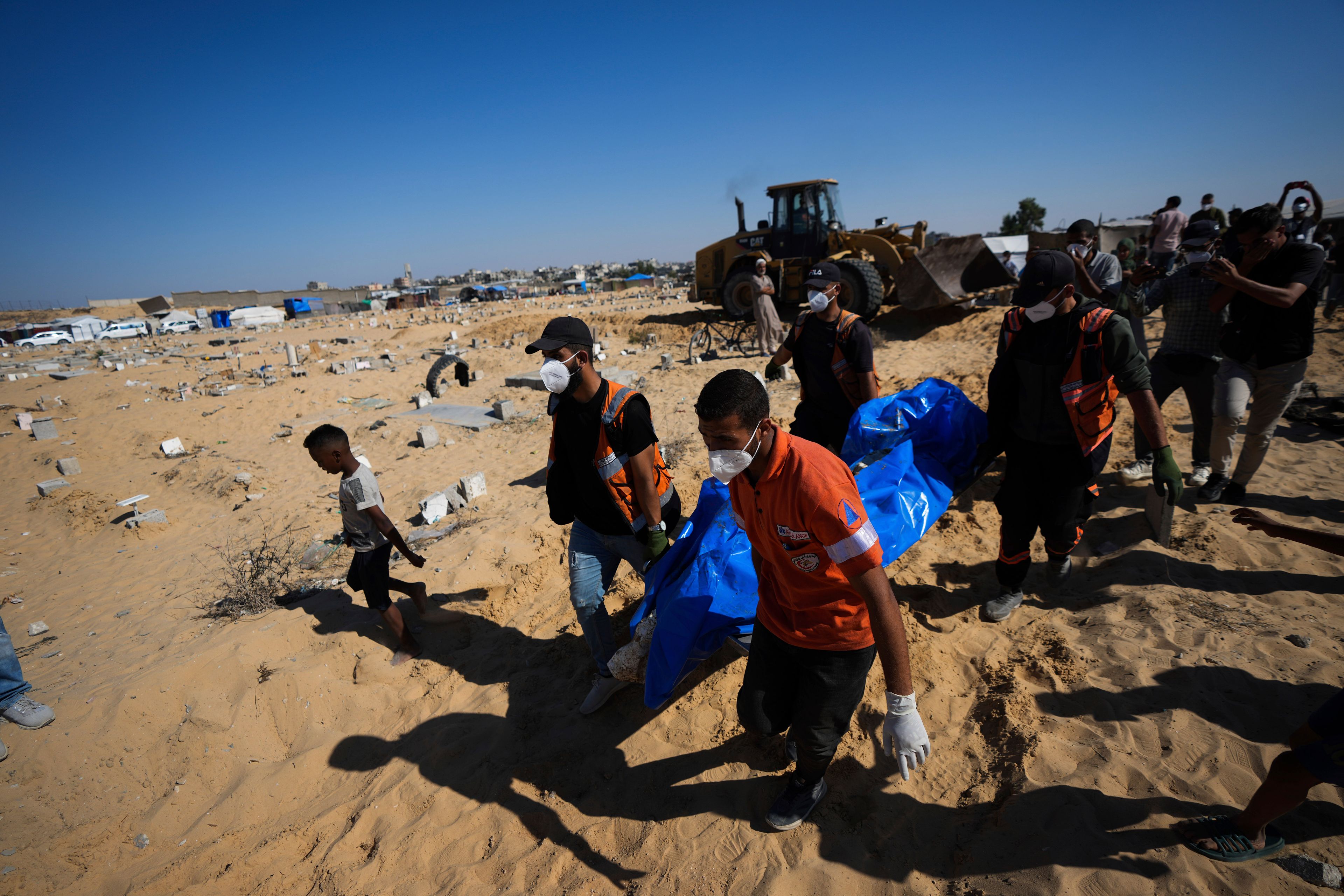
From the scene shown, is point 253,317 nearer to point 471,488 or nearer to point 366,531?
point 471,488

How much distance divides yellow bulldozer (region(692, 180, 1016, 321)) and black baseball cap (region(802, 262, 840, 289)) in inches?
241

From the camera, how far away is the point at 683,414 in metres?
7.18

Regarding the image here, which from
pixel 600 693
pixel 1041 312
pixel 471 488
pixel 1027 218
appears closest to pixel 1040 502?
pixel 1041 312

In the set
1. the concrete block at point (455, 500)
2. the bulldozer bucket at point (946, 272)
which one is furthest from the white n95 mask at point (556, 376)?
the bulldozer bucket at point (946, 272)

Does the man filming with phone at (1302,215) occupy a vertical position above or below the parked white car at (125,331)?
below

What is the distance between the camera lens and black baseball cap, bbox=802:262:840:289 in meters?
3.31

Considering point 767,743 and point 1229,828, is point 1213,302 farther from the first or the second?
point 767,743

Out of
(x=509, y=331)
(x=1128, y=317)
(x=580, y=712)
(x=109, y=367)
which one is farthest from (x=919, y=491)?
(x=109, y=367)

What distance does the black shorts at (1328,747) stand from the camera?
57.6 inches

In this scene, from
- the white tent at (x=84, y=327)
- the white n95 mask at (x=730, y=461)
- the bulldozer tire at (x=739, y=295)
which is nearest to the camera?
the white n95 mask at (x=730, y=461)

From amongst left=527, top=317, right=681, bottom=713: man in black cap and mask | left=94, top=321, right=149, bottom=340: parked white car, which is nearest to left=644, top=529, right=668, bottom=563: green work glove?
left=527, top=317, right=681, bottom=713: man in black cap and mask

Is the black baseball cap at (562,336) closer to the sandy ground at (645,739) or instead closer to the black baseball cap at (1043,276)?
the sandy ground at (645,739)

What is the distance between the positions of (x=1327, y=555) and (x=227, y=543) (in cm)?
831

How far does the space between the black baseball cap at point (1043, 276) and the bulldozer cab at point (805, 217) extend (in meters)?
9.75
